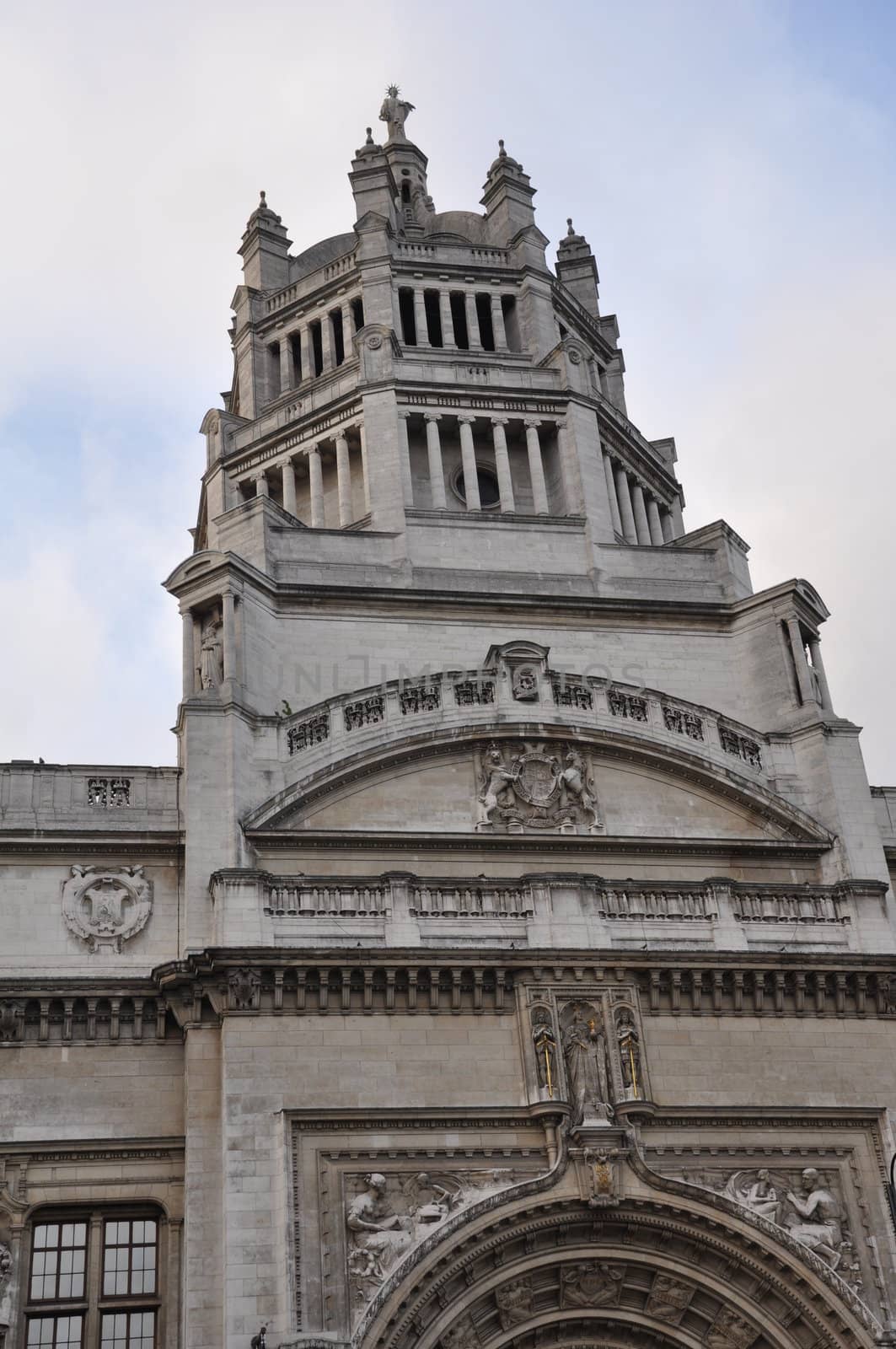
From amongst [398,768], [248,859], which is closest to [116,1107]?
[248,859]

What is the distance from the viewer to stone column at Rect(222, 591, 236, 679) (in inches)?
1324

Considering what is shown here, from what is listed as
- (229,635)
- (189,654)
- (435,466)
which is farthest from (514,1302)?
(435,466)

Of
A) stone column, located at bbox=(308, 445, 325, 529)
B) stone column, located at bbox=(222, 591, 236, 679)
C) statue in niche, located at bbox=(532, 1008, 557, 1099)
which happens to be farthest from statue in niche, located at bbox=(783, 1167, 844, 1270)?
stone column, located at bbox=(308, 445, 325, 529)

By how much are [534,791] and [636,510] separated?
1413 cm

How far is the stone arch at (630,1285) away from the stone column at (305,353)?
86.9ft

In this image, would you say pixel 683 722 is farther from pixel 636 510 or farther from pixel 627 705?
pixel 636 510

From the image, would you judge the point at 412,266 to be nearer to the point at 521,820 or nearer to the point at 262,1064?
the point at 521,820

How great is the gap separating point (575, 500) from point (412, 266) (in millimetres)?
9828

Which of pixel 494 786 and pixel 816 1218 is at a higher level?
pixel 494 786

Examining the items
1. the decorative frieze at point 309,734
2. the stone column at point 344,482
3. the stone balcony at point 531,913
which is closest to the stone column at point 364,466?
the stone column at point 344,482

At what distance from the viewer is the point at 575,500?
136 ft

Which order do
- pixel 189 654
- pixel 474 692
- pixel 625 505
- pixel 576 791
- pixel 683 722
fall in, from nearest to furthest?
1. pixel 576 791
2. pixel 474 692
3. pixel 189 654
4. pixel 683 722
5. pixel 625 505

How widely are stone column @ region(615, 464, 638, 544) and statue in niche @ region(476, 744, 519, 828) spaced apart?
1123 centimetres

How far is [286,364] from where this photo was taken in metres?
48.1
